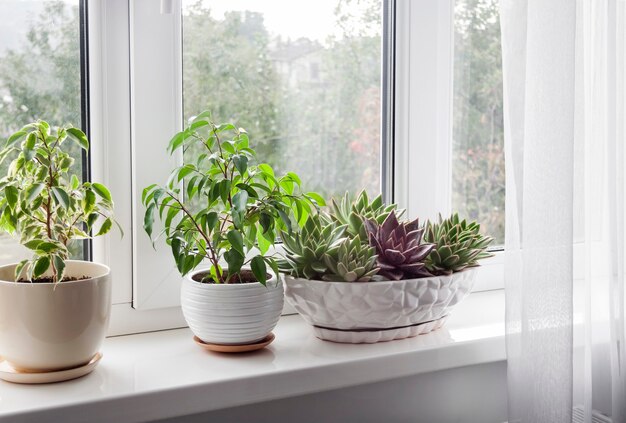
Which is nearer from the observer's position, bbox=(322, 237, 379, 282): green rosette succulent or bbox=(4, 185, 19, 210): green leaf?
bbox=(4, 185, 19, 210): green leaf

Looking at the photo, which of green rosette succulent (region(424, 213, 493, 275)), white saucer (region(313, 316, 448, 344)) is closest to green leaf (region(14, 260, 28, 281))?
white saucer (region(313, 316, 448, 344))

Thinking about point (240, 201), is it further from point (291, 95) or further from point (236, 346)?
point (291, 95)

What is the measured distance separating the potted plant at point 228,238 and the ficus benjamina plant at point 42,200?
111mm

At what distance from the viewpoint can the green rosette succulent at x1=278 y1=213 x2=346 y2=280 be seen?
1.11 m

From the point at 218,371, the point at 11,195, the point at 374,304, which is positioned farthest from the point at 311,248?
the point at 11,195

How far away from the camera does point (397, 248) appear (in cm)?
115

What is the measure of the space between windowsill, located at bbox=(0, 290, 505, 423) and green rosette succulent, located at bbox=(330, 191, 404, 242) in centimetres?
20

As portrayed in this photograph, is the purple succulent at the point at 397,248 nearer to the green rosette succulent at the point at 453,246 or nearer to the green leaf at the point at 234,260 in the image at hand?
the green rosette succulent at the point at 453,246

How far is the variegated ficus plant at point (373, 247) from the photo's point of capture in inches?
43.5

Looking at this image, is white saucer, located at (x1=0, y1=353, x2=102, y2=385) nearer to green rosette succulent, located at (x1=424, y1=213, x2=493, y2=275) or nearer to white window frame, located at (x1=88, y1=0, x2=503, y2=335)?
white window frame, located at (x1=88, y1=0, x2=503, y2=335)

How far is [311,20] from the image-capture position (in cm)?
135

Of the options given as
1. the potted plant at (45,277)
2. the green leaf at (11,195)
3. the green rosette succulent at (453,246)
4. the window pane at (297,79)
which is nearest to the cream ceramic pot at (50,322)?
the potted plant at (45,277)

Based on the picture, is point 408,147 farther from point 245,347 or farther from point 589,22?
point 245,347

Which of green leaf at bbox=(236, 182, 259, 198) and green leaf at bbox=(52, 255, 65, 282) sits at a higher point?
green leaf at bbox=(236, 182, 259, 198)
